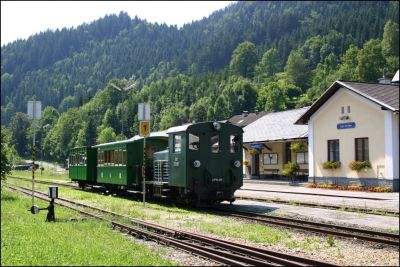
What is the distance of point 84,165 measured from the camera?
94.6ft

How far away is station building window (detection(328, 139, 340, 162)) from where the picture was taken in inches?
1083

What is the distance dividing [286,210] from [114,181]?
9579 millimetres

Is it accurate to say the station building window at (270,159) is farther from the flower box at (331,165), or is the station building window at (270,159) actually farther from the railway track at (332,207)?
the railway track at (332,207)

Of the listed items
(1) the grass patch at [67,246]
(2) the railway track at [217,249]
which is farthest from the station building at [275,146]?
(1) the grass patch at [67,246]

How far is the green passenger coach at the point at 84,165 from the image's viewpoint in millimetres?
28094

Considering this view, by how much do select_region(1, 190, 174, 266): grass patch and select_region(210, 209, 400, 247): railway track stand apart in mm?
4422

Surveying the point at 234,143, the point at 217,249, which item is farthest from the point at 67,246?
the point at 234,143

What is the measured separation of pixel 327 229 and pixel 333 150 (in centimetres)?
1648

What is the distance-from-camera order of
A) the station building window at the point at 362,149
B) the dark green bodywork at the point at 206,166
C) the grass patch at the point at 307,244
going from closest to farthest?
the grass patch at the point at 307,244 → the dark green bodywork at the point at 206,166 → the station building window at the point at 362,149

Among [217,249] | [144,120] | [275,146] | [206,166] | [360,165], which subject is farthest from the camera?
[275,146]

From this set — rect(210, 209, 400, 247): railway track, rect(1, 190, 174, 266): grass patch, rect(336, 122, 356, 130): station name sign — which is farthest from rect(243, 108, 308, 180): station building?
rect(1, 190, 174, 266): grass patch

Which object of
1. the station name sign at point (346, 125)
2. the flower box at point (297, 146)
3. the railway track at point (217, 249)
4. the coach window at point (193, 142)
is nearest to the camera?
the railway track at point (217, 249)

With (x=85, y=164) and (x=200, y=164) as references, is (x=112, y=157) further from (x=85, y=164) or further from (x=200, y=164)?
(x=200, y=164)

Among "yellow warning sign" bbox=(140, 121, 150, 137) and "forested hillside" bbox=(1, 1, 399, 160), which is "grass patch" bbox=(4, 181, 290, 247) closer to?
"yellow warning sign" bbox=(140, 121, 150, 137)
